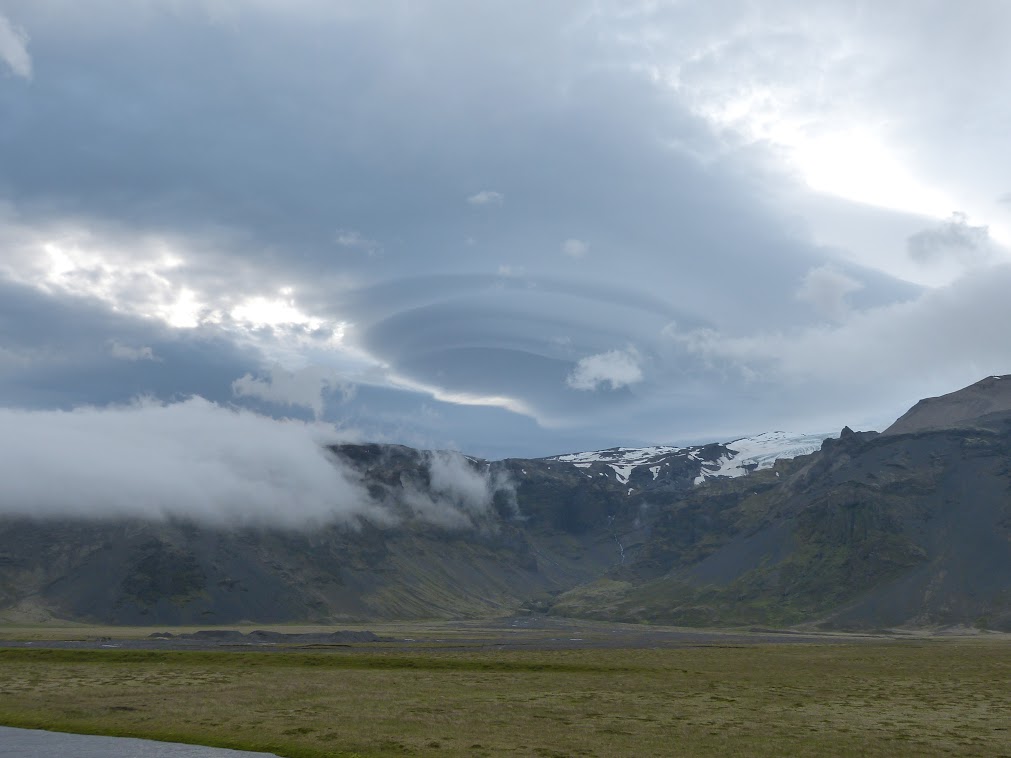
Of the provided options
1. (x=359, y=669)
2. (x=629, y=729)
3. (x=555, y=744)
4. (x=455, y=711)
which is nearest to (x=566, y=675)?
(x=359, y=669)

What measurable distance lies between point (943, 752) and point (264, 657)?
9463 cm

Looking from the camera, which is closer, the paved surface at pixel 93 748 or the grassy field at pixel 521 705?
Result: the paved surface at pixel 93 748

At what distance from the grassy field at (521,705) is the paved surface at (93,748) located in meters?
1.72

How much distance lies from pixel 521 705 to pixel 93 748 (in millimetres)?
31430

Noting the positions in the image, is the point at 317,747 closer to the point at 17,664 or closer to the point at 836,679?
the point at 836,679

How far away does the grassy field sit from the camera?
50.5 meters

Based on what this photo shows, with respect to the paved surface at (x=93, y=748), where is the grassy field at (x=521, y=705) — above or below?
below

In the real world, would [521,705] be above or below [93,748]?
below

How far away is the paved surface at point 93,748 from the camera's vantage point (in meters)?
48.8

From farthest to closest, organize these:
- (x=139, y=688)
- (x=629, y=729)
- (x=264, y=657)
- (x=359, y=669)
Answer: (x=264, y=657)
(x=359, y=669)
(x=139, y=688)
(x=629, y=729)

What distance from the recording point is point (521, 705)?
6800 cm

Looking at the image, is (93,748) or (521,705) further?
(521,705)

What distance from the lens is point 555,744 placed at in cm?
4966

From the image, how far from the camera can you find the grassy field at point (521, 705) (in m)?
50.5
